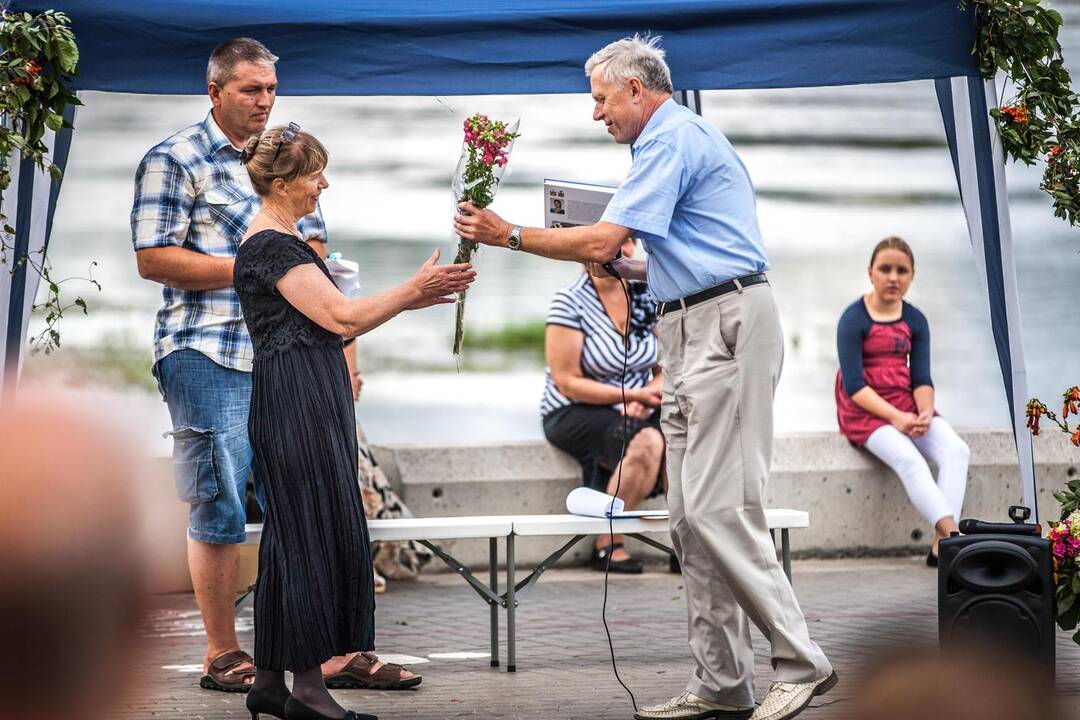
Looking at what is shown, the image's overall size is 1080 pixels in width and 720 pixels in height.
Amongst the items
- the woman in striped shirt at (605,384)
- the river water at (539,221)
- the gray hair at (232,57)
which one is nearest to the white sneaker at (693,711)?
the gray hair at (232,57)

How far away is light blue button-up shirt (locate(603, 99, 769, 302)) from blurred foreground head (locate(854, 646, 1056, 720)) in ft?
8.50

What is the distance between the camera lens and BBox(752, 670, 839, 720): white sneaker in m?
3.95

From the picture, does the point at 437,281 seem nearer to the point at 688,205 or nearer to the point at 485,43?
the point at 688,205

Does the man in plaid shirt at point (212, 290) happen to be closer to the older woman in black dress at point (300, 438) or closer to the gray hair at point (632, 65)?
the older woman in black dress at point (300, 438)

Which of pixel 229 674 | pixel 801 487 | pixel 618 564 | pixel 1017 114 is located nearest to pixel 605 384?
pixel 618 564

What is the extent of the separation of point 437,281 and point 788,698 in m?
1.55

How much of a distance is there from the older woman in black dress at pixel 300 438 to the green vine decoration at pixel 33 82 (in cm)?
76

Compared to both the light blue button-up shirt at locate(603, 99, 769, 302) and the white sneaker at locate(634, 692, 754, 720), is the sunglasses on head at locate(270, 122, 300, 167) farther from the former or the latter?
the white sneaker at locate(634, 692, 754, 720)

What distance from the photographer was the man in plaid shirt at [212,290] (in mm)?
4566

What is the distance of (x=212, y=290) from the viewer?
461cm

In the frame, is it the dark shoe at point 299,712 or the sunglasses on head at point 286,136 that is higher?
the sunglasses on head at point 286,136

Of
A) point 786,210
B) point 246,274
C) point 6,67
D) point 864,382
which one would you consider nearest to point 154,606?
point 246,274

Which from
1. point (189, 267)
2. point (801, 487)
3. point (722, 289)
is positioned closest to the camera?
point (722, 289)


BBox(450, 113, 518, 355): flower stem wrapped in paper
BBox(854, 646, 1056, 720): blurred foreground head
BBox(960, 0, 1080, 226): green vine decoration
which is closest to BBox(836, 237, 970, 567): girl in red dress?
BBox(960, 0, 1080, 226): green vine decoration
